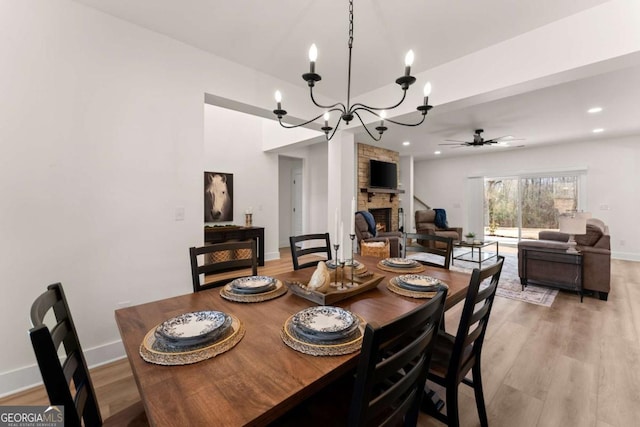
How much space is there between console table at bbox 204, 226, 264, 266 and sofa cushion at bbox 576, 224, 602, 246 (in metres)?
4.86

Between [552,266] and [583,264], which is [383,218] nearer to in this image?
[552,266]

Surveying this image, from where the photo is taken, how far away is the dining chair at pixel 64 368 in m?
0.69

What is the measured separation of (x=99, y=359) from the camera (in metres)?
2.09

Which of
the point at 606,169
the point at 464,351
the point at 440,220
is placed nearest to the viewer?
the point at 464,351

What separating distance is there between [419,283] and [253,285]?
96 cm

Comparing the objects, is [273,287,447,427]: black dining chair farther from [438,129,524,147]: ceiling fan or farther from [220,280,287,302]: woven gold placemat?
[438,129,524,147]: ceiling fan

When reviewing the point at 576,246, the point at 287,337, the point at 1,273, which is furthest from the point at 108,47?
the point at 576,246

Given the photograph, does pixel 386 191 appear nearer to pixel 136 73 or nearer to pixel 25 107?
pixel 136 73

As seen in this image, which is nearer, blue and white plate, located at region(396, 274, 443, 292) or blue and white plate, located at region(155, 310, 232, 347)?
blue and white plate, located at region(155, 310, 232, 347)

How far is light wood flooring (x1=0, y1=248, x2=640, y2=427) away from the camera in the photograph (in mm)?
1643

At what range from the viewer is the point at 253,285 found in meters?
1.53

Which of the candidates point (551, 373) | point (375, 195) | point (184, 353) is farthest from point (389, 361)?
point (375, 195)

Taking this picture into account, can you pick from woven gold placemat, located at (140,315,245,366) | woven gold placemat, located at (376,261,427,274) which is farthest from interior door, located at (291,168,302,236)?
woven gold placemat, located at (140,315,245,366)

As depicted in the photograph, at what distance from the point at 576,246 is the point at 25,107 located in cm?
589
